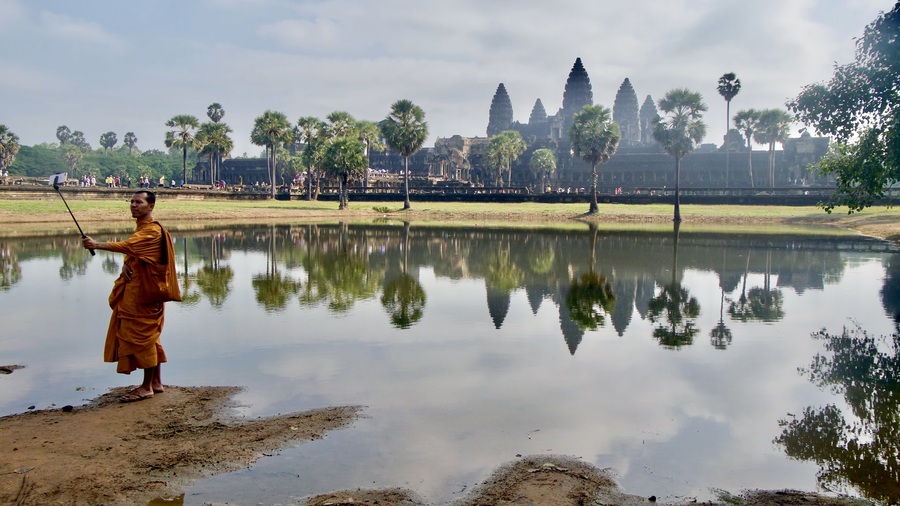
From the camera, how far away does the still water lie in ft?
20.0

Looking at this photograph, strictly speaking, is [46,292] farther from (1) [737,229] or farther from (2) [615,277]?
(1) [737,229]

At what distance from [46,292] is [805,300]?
14.9m

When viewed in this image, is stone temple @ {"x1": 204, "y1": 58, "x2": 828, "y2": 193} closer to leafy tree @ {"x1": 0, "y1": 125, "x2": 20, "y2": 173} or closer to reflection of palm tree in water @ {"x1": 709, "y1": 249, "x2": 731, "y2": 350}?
leafy tree @ {"x1": 0, "y1": 125, "x2": 20, "y2": 173}

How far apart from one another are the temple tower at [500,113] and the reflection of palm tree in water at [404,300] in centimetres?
12697

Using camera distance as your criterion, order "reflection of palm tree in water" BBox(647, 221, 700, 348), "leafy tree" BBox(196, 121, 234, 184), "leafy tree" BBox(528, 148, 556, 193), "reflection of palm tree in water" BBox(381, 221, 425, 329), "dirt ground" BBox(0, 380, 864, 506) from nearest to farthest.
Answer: "dirt ground" BBox(0, 380, 864, 506), "reflection of palm tree in water" BBox(647, 221, 700, 348), "reflection of palm tree in water" BBox(381, 221, 425, 329), "leafy tree" BBox(196, 121, 234, 184), "leafy tree" BBox(528, 148, 556, 193)

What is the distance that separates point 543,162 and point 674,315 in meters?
94.4

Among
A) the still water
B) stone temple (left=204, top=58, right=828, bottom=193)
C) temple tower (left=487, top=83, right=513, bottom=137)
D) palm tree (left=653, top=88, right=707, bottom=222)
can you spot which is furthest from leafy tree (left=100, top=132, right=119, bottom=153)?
the still water

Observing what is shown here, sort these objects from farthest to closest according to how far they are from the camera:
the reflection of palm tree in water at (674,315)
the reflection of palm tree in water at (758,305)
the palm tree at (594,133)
→ the palm tree at (594,133) → the reflection of palm tree in water at (758,305) → the reflection of palm tree in water at (674,315)

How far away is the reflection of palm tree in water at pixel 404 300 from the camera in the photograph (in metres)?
12.7

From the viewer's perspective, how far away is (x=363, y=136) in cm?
8638

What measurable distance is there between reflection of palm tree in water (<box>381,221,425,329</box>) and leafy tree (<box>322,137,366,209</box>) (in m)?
45.4

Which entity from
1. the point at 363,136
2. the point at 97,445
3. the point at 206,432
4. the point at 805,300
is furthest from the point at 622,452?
the point at 363,136

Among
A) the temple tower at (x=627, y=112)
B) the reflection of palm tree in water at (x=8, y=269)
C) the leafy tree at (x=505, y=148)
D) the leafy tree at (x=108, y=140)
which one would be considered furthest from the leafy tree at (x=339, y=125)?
the leafy tree at (x=108, y=140)

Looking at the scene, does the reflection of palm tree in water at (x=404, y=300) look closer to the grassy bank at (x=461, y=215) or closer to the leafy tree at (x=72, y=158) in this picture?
the grassy bank at (x=461, y=215)
